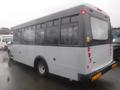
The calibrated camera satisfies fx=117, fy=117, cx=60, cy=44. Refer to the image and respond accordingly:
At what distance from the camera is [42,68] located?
5.44 meters

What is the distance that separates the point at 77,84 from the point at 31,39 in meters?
3.13

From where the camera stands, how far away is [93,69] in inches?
147

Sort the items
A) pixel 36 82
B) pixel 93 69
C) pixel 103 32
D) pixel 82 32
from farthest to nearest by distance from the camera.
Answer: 1. pixel 36 82
2. pixel 103 32
3. pixel 93 69
4. pixel 82 32

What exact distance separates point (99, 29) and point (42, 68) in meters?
3.04

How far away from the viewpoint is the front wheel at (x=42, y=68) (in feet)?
16.6

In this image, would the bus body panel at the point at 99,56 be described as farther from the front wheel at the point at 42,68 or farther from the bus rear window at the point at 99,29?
the front wheel at the point at 42,68

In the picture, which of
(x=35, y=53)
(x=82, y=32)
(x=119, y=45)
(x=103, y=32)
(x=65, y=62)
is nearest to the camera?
(x=82, y=32)

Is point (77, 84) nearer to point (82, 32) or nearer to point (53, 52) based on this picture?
point (53, 52)

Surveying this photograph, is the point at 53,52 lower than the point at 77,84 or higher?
higher

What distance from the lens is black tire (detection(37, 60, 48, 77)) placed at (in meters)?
5.04

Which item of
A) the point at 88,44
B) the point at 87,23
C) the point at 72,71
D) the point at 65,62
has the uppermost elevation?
the point at 87,23

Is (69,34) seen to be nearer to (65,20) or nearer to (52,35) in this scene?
(65,20)

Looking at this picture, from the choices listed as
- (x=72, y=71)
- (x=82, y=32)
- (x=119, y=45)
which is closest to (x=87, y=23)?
(x=82, y=32)

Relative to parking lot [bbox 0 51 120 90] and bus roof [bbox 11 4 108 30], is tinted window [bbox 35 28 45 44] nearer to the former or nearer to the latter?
bus roof [bbox 11 4 108 30]
